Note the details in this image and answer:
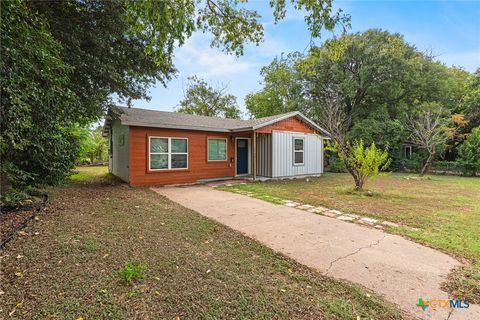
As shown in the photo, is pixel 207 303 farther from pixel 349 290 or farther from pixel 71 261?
pixel 71 261

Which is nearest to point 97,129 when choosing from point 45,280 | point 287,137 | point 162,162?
point 162,162

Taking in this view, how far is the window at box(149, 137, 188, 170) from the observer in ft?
30.5

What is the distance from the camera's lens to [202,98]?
27203 mm

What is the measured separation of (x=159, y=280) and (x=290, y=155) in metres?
10.2

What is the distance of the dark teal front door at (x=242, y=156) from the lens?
11969 millimetres

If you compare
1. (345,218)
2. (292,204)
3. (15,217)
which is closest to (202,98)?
(292,204)

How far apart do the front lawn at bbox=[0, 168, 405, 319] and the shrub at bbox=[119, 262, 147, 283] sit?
10 millimetres

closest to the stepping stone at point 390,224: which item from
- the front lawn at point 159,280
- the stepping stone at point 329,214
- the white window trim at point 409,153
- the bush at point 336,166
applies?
the stepping stone at point 329,214

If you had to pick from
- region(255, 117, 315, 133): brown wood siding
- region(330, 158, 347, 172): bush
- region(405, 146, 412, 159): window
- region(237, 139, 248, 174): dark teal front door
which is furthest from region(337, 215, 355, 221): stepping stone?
region(405, 146, 412, 159): window

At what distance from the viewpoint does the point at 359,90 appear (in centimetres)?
1830

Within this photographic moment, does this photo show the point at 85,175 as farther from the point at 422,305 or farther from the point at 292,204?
the point at 422,305

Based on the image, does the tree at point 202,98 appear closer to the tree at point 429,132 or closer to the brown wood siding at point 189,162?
the brown wood siding at point 189,162

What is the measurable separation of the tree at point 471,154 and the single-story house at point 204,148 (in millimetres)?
8757

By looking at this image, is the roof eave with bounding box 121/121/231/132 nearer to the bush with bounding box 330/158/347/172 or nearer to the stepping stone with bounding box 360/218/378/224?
the stepping stone with bounding box 360/218/378/224
